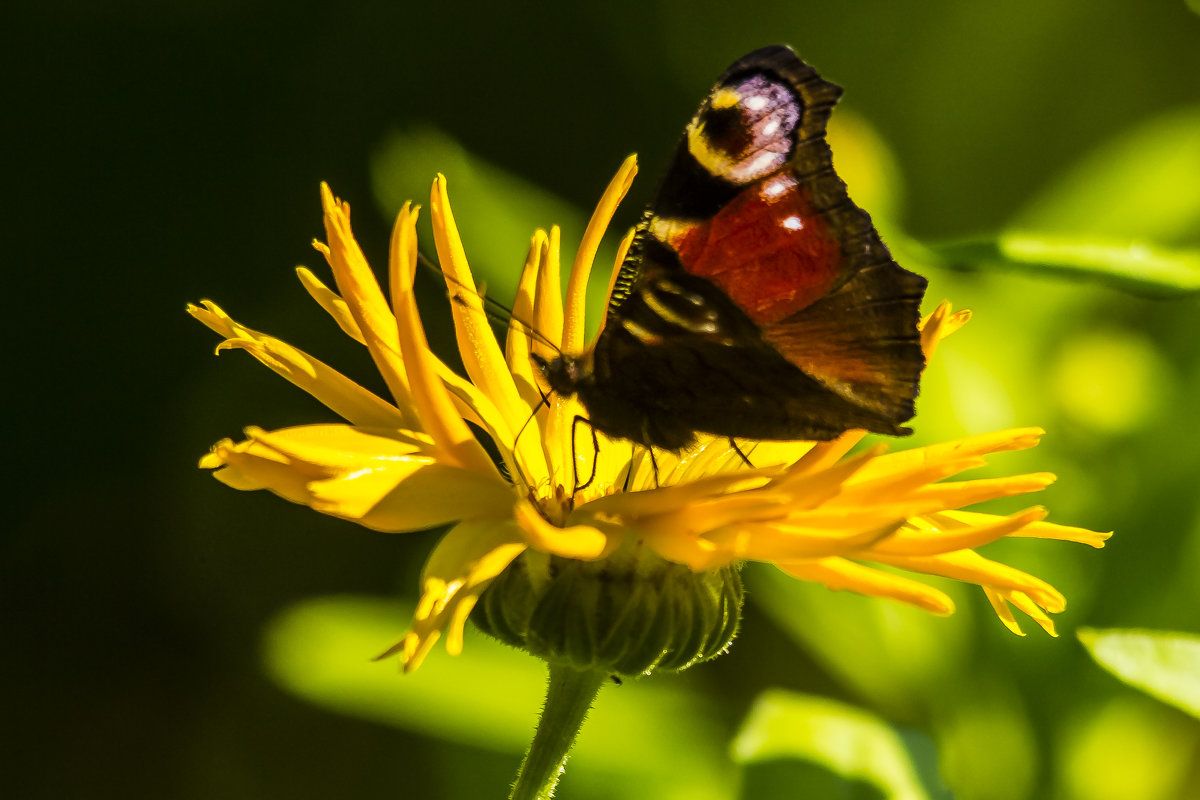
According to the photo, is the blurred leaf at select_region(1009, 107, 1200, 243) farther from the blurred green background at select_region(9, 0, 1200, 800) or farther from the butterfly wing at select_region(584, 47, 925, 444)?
the butterfly wing at select_region(584, 47, 925, 444)

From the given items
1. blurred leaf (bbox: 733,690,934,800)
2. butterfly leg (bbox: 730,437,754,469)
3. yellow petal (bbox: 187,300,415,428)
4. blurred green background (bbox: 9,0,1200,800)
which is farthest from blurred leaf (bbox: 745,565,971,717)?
yellow petal (bbox: 187,300,415,428)

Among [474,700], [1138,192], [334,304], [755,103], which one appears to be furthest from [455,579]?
[1138,192]

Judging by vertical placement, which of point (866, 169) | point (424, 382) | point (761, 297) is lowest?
point (424, 382)

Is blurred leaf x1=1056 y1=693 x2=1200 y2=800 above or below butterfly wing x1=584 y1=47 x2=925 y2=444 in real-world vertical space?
below

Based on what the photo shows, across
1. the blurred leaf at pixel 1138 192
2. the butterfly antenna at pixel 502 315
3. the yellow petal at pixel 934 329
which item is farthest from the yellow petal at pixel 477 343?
the blurred leaf at pixel 1138 192

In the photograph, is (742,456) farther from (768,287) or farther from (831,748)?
(831,748)

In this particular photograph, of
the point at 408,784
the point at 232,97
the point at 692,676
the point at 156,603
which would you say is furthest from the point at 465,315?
the point at 232,97
